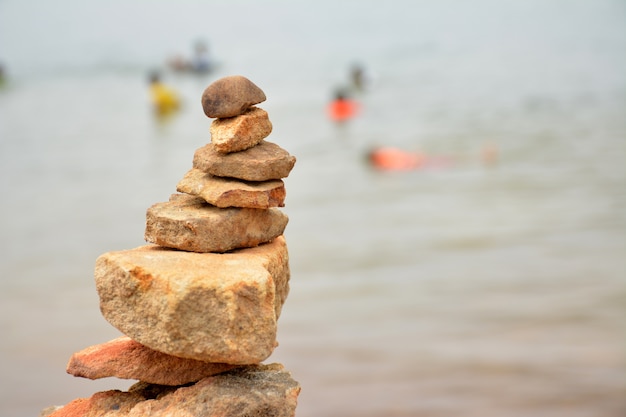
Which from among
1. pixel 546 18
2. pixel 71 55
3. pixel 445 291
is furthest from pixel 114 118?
pixel 546 18

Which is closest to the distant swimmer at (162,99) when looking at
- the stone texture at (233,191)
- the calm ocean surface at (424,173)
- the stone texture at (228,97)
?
the calm ocean surface at (424,173)

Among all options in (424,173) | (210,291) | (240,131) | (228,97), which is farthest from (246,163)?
(424,173)

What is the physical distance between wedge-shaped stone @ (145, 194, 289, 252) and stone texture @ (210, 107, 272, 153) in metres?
0.34

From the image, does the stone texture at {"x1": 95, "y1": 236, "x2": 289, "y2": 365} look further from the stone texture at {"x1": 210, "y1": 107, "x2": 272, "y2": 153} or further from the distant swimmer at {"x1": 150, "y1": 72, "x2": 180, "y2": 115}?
the distant swimmer at {"x1": 150, "y1": 72, "x2": 180, "y2": 115}

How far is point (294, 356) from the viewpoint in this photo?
9.12 metres

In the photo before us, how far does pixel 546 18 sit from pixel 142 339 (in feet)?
114

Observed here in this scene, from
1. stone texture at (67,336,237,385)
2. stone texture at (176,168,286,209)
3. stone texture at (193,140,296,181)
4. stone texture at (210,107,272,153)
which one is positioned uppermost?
stone texture at (210,107,272,153)

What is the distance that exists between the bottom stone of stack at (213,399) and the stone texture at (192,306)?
0.24m

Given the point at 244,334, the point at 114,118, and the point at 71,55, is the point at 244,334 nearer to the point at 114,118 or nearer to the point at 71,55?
the point at 114,118

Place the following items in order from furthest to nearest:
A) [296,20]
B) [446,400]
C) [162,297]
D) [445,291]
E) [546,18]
Answer: [296,20], [546,18], [445,291], [446,400], [162,297]

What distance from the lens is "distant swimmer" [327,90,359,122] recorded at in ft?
73.4

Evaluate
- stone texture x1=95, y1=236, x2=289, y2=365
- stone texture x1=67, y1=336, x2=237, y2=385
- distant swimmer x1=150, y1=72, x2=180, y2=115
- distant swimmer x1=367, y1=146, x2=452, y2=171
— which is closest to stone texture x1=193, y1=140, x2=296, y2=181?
stone texture x1=95, y1=236, x2=289, y2=365

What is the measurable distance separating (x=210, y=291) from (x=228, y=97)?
3.58 feet

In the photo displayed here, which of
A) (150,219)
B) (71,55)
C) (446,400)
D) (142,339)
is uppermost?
(71,55)
